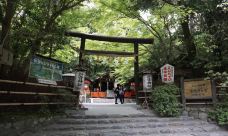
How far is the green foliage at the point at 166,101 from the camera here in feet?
45.9

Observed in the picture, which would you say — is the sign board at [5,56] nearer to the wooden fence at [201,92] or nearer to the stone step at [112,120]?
the stone step at [112,120]

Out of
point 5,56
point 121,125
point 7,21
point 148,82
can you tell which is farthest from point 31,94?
point 148,82

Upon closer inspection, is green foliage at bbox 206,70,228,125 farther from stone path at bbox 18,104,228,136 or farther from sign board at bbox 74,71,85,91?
sign board at bbox 74,71,85,91

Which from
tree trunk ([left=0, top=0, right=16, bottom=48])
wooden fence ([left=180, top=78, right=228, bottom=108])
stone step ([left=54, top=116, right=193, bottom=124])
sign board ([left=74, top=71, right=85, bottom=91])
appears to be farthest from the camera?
sign board ([left=74, top=71, right=85, bottom=91])

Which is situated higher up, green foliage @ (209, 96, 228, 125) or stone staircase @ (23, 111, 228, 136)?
green foliage @ (209, 96, 228, 125)

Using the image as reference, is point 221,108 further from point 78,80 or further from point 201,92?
point 78,80

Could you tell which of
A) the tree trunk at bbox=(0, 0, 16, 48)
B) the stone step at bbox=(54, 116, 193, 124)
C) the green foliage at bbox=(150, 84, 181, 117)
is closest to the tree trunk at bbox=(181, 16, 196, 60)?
the green foliage at bbox=(150, 84, 181, 117)

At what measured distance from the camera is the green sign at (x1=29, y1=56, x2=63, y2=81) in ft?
34.1

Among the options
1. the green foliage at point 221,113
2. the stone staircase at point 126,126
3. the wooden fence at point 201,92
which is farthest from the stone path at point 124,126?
the wooden fence at point 201,92

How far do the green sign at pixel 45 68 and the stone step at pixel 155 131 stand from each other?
2289 millimetres

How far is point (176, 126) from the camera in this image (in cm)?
1259

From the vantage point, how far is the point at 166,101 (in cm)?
1416

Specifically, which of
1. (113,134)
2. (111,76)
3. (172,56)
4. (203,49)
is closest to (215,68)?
(203,49)

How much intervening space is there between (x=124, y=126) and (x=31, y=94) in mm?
4196
